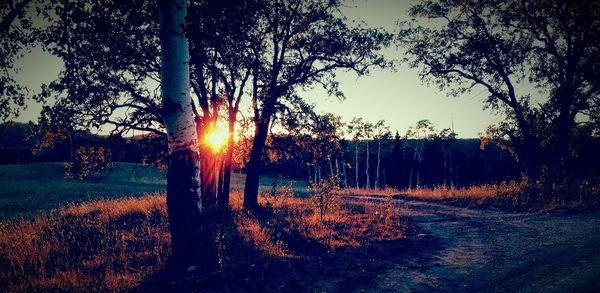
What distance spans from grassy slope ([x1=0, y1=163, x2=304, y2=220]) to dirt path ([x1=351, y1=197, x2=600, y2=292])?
12.3 m

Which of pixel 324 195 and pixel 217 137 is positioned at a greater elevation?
pixel 217 137

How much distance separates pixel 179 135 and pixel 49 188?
114 ft

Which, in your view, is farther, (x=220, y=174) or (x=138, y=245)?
(x=220, y=174)

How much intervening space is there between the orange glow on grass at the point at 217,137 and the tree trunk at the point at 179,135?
8353 mm

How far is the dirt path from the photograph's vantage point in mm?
5129

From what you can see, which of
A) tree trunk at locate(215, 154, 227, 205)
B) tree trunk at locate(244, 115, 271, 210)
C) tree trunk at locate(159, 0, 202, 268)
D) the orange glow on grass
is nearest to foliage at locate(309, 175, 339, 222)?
tree trunk at locate(244, 115, 271, 210)

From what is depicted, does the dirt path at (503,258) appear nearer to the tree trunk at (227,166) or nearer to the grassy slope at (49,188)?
the tree trunk at (227,166)

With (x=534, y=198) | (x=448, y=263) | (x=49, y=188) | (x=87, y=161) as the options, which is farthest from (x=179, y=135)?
(x=49, y=188)

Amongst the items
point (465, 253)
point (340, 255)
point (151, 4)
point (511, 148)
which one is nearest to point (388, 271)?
point (340, 255)

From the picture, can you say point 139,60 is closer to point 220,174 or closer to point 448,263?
point 220,174

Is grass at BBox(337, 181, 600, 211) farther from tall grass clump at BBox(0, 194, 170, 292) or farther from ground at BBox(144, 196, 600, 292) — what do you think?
tall grass clump at BBox(0, 194, 170, 292)

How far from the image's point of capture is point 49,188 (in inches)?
1243

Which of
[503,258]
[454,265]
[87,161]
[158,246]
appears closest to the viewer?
[454,265]

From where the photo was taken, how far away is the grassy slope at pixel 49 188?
23638 millimetres
